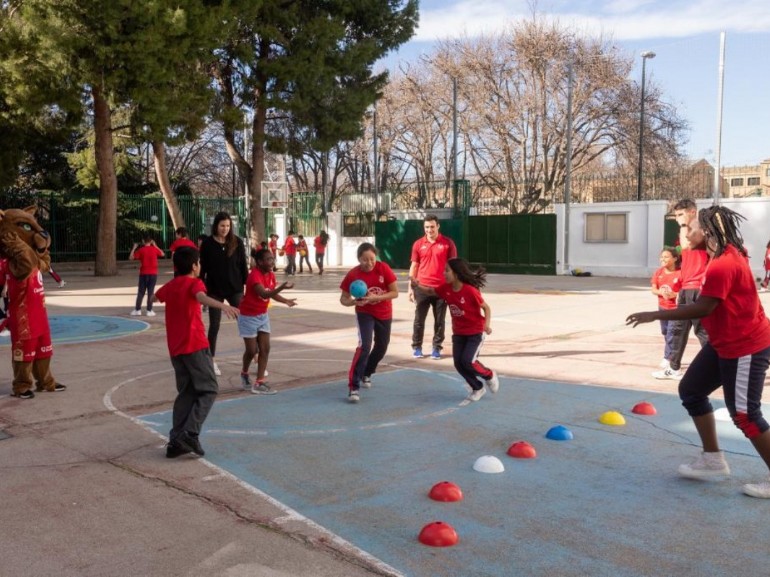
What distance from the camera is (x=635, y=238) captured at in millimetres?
26875

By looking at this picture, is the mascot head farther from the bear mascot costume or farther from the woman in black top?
the woman in black top

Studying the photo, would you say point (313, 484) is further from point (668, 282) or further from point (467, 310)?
point (668, 282)

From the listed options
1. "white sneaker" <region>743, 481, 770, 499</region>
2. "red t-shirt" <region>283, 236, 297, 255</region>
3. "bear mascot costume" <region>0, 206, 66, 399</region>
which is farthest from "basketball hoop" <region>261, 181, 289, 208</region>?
"white sneaker" <region>743, 481, 770, 499</region>

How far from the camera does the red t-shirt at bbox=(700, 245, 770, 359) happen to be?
482 centimetres

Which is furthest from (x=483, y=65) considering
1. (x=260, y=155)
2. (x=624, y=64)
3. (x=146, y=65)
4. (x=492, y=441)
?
(x=492, y=441)

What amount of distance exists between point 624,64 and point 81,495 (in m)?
37.3

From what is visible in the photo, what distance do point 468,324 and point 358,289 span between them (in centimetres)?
115

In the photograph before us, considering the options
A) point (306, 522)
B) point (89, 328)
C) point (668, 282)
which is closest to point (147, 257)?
point (89, 328)

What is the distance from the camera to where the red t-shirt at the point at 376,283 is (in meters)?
8.01

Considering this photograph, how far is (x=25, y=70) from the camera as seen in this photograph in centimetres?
2297

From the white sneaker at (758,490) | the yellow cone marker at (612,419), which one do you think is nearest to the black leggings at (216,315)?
the yellow cone marker at (612,419)

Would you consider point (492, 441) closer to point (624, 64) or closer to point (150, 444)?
point (150, 444)

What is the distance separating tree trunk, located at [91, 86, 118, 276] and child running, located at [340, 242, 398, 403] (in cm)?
2065

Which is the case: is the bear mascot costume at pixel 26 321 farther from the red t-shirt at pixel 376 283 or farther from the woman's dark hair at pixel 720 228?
the woman's dark hair at pixel 720 228
